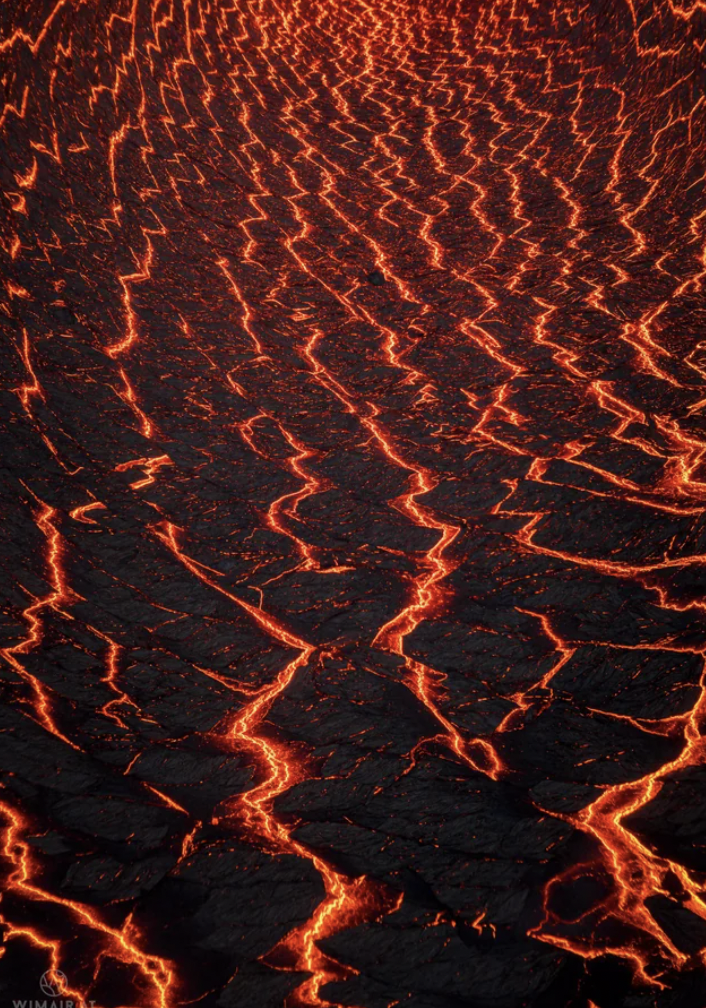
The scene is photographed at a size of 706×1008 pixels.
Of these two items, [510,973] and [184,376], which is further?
[184,376]

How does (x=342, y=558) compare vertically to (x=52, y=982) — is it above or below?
above

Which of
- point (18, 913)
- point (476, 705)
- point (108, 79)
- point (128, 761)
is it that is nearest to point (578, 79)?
point (108, 79)

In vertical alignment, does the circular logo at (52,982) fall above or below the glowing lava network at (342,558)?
below

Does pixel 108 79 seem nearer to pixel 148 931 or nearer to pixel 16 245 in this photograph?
pixel 16 245

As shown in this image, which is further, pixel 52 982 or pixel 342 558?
pixel 342 558

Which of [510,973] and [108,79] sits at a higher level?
[108,79]

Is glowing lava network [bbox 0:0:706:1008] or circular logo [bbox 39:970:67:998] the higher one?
glowing lava network [bbox 0:0:706:1008]
